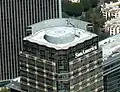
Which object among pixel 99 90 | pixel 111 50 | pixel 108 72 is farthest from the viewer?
pixel 111 50

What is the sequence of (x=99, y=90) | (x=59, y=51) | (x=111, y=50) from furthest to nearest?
(x=111, y=50) < (x=99, y=90) < (x=59, y=51)

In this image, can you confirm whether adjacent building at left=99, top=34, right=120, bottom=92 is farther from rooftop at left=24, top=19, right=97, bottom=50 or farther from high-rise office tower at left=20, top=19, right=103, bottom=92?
rooftop at left=24, top=19, right=97, bottom=50

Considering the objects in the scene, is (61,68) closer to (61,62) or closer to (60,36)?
(61,62)

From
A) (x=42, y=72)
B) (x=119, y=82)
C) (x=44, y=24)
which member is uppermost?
(x=44, y=24)

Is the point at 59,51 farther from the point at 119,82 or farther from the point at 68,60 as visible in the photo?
the point at 119,82

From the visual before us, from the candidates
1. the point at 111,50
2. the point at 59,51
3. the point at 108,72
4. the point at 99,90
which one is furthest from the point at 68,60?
the point at 111,50

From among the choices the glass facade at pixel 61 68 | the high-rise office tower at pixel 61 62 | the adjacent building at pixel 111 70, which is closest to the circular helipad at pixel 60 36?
the high-rise office tower at pixel 61 62

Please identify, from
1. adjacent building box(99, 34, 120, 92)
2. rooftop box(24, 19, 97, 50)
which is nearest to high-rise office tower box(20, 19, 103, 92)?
rooftop box(24, 19, 97, 50)

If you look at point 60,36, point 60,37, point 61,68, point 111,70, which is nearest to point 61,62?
point 61,68
